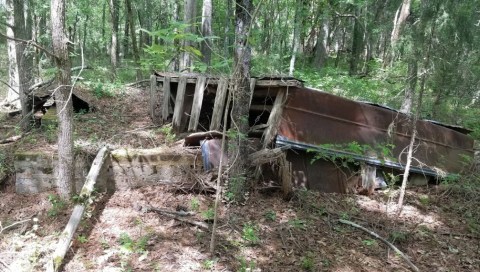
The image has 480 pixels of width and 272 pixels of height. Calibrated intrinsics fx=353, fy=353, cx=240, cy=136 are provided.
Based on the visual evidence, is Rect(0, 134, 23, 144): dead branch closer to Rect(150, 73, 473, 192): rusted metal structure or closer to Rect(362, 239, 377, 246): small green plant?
Rect(150, 73, 473, 192): rusted metal structure

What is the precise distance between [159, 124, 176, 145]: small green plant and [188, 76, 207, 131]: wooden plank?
39 centimetres

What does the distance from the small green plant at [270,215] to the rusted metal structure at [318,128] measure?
863 mm

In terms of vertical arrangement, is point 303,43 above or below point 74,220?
above

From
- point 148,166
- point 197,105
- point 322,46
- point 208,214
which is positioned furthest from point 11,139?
point 322,46

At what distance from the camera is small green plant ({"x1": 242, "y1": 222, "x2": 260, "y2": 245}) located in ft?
15.3

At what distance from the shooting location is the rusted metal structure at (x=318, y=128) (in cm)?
612

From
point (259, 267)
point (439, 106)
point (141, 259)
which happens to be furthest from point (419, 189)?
point (141, 259)

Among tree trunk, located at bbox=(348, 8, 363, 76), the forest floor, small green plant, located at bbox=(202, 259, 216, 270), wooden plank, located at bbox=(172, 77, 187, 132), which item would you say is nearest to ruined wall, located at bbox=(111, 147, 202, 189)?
the forest floor

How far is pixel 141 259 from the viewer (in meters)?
4.12

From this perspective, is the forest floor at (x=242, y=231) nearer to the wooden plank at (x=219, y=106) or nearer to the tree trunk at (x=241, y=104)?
the tree trunk at (x=241, y=104)

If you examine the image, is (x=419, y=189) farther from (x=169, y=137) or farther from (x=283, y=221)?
(x=169, y=137)

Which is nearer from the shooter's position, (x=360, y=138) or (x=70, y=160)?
(x=70, y=160)

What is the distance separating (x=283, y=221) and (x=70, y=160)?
3180 millimetres

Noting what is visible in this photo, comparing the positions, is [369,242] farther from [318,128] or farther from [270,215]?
[318,128]
